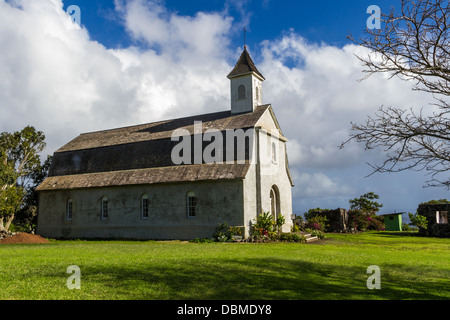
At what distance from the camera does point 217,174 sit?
80.0 feet

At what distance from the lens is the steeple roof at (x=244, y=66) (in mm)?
29534

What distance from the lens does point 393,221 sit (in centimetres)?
4425

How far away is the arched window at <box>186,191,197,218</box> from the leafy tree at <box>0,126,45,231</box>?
16931 millimetres

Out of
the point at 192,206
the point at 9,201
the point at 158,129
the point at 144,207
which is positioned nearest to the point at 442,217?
the point at 192,206

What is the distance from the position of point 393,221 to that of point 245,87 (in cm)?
2760

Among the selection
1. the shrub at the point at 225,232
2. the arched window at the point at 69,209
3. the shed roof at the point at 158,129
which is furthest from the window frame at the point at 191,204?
the arched window at the point at 69,209

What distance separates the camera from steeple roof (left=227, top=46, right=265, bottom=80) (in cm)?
2953

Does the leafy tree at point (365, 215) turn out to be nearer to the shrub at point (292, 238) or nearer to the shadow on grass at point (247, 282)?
the shrub at point (292, 238)

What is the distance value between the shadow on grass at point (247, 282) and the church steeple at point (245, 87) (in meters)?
18.3

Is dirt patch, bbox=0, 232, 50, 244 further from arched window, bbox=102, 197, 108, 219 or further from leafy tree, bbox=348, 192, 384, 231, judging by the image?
leafy tree, bbox=348, 192, 384, 231
